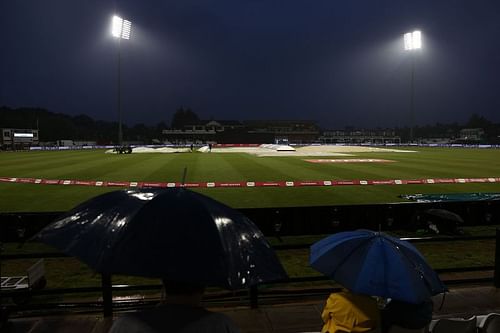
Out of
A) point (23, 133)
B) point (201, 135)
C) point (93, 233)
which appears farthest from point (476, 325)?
point (201, 135)

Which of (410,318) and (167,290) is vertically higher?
(167,290)

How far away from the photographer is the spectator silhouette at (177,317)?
83.1 inches

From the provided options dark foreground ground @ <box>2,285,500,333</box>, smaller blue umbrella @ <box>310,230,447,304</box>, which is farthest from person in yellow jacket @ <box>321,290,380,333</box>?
dark foreground ground @ <box>2,285,500,333</box>

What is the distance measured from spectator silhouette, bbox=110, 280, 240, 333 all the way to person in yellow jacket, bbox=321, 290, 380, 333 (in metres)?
1.24

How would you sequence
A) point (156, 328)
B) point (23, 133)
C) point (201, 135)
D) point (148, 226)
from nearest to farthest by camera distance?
point (156, 328) → point (148, 226) → point (23, 133) → point (201, 135)

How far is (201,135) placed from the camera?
125 metres

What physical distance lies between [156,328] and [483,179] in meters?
23.8

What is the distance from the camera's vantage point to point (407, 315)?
337 cm

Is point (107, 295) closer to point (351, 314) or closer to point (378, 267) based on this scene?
point (351, 314)

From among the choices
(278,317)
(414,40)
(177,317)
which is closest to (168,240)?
(177,317)

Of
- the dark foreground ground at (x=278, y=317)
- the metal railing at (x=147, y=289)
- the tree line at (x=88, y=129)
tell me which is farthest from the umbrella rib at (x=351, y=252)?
the tree line at (x=88, y=129)

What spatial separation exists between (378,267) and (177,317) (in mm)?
1854

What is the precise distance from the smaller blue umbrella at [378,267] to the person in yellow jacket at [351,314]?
9cm

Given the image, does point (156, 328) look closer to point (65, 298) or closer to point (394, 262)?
point (394, 262)
